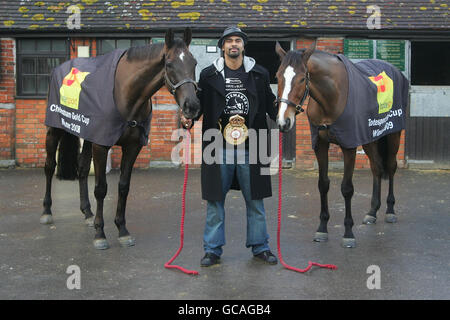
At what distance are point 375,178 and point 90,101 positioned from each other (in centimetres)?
390

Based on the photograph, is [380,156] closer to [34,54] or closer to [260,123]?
[260,123]

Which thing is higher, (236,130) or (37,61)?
(37,61)

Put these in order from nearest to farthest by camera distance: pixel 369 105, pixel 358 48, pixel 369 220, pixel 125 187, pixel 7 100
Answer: pixel 125 187 → pixel 369 105 → pixel 369 220 → pixel 358 48 → pixel 7 100

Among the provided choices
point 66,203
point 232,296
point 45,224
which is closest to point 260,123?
point 232,296

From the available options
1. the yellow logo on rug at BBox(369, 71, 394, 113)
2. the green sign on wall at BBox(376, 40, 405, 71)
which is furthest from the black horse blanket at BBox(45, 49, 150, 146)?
the green sign on wall at BBox(376, 40, 405, 71)

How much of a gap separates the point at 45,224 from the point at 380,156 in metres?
4.62

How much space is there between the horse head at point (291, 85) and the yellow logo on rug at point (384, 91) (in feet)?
5.04

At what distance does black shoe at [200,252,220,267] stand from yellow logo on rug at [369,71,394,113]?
2.77 meters

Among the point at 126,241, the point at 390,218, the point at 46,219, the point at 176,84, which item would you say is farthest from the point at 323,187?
the point at 46,219

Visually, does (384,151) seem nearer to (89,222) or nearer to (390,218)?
(390,218)

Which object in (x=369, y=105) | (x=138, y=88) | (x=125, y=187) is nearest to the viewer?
(x=138, y=88)

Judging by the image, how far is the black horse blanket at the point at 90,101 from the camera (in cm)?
537

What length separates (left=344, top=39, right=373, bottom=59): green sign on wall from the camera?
1155 cm

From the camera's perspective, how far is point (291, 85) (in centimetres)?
491
